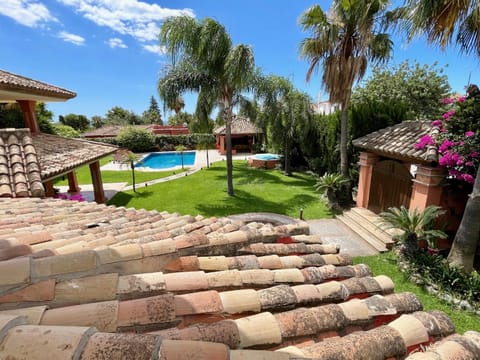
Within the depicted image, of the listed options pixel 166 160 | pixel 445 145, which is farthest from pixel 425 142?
pixel 166 160

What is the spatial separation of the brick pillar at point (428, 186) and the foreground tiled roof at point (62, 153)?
13149 millimetres

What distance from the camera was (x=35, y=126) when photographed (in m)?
13.2

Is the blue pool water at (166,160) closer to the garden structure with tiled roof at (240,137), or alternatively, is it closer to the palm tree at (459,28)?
the garden structure with tiled roof at (240,137)

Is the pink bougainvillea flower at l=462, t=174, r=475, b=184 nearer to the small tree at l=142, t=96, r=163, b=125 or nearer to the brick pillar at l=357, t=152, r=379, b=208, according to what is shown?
the brick pillar at l=357, t=152, r=379, b=208

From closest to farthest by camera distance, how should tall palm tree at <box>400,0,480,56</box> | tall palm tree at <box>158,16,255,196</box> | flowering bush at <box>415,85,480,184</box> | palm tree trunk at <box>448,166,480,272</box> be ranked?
1. tall palm tree at <box>400,0,480,56</box>
2. palm tree trunk at <box>448,166,480,272</box>
3. flowering bush at <box>415,85,480,184</box>
4. tall palm tree at <box>158,16,255,196</box>

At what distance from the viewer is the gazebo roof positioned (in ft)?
32.3

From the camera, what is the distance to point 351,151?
14.3 metres

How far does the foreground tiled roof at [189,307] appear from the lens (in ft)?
4.57

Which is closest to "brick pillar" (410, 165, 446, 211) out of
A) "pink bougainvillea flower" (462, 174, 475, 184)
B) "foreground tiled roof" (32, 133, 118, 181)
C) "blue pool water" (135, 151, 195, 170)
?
"pink bougainvillea flower" (462, 174, 475, 184)

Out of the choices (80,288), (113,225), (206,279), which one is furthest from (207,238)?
(113,225)

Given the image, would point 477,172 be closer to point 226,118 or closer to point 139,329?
point 139,329

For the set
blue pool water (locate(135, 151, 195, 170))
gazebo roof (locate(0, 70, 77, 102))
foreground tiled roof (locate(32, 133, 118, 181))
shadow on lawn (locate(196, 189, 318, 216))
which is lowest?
shadow on lawn (locate(196, 189, 318, 216))

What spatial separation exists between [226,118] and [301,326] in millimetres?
13664

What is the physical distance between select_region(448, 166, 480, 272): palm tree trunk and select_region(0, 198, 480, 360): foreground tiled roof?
5634 millimetres
